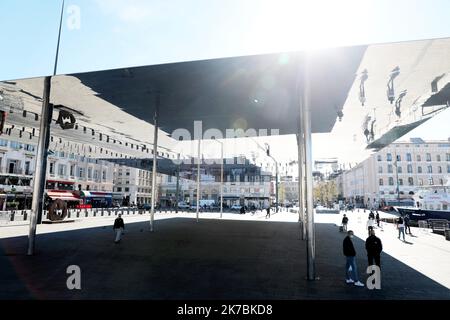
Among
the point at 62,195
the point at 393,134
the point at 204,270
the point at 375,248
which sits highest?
the point at 393,134

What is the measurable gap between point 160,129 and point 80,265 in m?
18.0

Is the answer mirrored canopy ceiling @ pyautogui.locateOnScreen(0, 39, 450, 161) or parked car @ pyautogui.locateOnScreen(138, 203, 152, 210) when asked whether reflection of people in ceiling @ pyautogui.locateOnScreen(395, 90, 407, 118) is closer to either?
mirrored canopy ceiling @ pyautogui.locateOnScreen(0, 39, 450, 161)

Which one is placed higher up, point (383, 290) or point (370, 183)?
point (370, 183)

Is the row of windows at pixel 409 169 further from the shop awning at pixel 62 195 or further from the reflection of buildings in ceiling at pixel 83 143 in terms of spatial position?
the shop awning at pixel 62 195

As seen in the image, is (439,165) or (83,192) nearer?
(83,192)

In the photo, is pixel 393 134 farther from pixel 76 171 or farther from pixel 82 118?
pixel 76 171

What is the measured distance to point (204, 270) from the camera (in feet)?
32.2

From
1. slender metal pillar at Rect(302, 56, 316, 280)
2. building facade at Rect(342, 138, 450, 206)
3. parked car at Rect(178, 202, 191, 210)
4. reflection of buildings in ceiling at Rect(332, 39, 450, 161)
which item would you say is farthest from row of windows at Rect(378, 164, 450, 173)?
slender metal pillar at Rect(302, 56, 316, 280)

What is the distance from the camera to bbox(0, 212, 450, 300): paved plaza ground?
297 inches

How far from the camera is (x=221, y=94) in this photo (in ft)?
57.0

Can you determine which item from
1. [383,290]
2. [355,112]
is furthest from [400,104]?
[383,290]

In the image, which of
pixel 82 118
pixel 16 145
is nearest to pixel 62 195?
pixel 16 145
